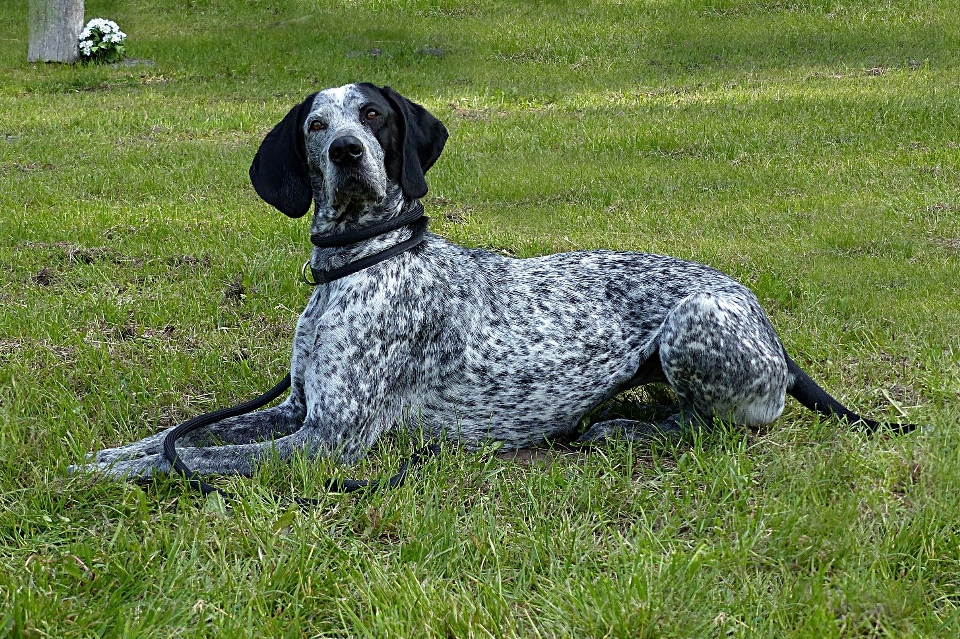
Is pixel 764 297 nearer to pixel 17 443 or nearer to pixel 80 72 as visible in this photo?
pixel 17 443

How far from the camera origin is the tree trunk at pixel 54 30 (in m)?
17.0

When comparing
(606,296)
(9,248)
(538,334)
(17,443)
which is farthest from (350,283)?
(9,248)

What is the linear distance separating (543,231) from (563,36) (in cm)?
994

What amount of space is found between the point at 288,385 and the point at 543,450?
127cm

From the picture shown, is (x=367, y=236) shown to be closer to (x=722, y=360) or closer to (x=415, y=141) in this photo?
(x=415, y=141)

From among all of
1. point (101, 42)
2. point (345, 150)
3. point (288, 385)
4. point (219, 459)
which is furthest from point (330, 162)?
point (101, 42)

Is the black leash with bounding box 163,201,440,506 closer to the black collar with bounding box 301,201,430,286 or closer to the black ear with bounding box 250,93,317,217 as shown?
the black collar with bounding box 301,201,430,286

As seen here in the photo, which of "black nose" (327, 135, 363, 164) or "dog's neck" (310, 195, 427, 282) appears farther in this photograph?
"dog's neck" (310, 195, 427, 282)

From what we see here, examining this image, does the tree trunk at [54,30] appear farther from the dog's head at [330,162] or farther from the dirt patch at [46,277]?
the dog's head at [330,162]

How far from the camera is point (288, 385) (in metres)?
4.53

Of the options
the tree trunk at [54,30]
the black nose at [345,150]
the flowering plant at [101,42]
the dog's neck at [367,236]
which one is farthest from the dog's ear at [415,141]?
the tree trunk at [54,30]

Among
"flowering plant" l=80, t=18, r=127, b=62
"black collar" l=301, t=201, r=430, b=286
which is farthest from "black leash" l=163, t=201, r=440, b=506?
"flowering plant" l=80, t=18, r=127, b=62

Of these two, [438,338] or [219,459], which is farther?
[438,338]

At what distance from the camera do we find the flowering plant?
55.6 ft
